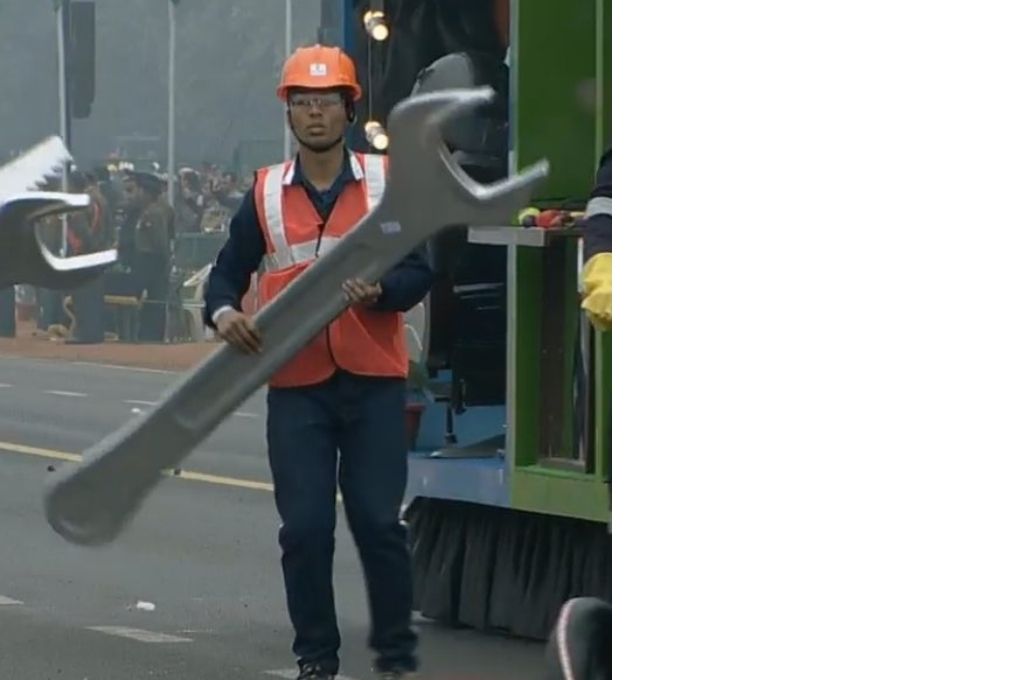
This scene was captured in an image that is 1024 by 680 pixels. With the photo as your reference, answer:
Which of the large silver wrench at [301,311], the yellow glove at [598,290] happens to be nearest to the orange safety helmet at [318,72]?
the large silver wrench at [301,311]

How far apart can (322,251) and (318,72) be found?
0.44 meters

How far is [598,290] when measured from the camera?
4.64m

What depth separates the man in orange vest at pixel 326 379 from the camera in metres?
5.92

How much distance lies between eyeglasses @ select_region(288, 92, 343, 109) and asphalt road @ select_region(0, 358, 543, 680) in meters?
1.43

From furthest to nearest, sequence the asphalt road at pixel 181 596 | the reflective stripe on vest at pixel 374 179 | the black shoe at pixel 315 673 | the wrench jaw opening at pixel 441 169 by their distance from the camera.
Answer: the asphalt road at pixel 181 596
the black shoe at pixel 315 673
the reflective stripe on vest at pixel 374 179
the wrench jaw opening at pixel 441 169

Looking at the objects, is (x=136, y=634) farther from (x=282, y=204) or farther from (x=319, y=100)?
(x=319, y=100)

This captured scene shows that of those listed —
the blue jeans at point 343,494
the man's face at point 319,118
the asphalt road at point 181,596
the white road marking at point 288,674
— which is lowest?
the asphalt road at point 181,596

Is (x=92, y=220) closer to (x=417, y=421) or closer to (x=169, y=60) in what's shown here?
(x=169, y=60)

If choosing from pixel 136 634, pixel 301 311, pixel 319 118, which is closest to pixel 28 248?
pixel 301 311

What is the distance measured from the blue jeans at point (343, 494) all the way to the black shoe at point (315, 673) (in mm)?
18

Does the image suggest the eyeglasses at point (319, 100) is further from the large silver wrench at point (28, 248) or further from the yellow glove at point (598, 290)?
the yellow glove at point (598, 290)

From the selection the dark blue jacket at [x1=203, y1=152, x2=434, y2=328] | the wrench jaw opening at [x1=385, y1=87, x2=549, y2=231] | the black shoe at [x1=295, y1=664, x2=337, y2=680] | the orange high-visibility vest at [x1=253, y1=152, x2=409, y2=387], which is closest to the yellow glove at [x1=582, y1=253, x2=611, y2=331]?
the wrench jaw opening at [x1=385, y1=87, x2=549, y2=231]
